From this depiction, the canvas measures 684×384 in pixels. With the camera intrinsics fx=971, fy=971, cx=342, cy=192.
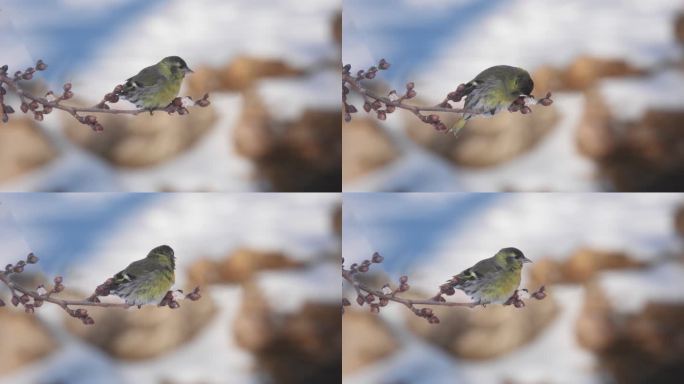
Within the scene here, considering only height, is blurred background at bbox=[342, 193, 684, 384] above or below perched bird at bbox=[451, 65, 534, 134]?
below

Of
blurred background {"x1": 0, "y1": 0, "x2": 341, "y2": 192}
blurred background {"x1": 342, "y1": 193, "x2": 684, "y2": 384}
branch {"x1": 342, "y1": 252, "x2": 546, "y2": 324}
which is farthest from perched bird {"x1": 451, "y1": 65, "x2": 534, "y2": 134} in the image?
branch {"x1": 342, "y1": 252, "x2": 546, "y2": 324}

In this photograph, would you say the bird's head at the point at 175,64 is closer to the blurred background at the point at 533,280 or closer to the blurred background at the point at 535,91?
the blurred background at the point at 535,91

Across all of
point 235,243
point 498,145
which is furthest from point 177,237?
point 498,145

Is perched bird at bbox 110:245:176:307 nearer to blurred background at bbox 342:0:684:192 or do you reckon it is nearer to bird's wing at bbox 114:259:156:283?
bird's wing at bbox 114:259:156:283

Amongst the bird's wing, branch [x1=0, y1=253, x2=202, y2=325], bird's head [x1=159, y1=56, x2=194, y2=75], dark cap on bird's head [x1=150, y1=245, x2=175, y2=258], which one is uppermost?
bird's head [x1=159, y1=56, x2=194, y2=75]

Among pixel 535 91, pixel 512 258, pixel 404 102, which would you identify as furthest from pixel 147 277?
pixel 535 91

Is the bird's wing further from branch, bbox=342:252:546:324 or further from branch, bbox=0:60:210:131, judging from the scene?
branch, bbox=342:252:546:324
